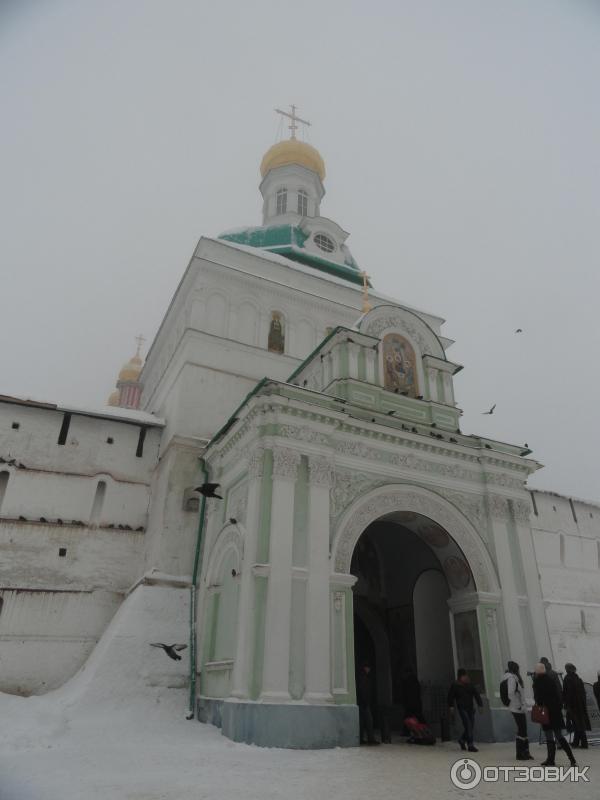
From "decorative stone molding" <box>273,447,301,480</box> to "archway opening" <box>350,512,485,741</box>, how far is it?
8.59 feet

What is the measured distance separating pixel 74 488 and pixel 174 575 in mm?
3942

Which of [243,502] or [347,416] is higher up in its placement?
[347,416]

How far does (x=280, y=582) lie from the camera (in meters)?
9.21

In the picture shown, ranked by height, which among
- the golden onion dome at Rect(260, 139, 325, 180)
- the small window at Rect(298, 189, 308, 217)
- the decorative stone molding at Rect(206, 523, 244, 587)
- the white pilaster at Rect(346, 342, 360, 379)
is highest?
the golden onion dome at Rect(260, 139, 325, 180)

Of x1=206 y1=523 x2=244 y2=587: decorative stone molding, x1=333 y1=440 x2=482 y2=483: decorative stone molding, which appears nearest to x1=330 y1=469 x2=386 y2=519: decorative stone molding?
x1=333 y1=440 x2=482 y2=483: decorative stone molding

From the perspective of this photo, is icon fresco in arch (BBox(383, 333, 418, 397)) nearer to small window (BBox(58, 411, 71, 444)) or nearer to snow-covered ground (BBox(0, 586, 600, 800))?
snow-covered ground (BBox(0, 586, 600, 800))

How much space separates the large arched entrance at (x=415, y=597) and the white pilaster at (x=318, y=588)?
40 centimetres

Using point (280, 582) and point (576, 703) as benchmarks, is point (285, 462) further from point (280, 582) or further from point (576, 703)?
point (576, 703)

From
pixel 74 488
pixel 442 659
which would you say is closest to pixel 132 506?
pixel 74 488

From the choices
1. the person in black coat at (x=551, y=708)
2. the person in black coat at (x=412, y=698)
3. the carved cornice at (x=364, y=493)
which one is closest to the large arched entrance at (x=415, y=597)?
the person in black coat at (x=412, y=698)

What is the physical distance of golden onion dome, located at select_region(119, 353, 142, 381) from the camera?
108ft

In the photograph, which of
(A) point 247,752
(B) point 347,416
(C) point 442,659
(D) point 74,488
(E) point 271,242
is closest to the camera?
(A) point 247,752

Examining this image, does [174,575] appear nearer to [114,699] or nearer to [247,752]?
[114,699]

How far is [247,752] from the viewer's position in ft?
25.2
